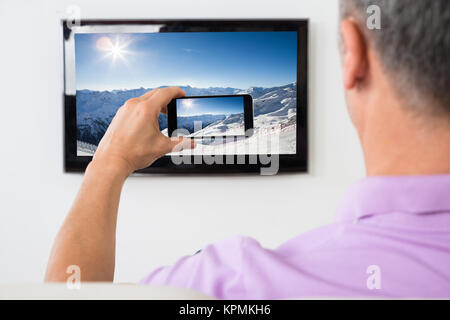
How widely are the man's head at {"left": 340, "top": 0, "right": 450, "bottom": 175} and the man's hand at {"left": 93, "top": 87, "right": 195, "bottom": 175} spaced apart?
350 millimetres

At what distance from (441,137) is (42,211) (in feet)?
6.77

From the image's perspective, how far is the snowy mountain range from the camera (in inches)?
84.1

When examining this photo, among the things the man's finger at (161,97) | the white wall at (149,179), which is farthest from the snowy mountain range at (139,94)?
the man's finger at (161,97)

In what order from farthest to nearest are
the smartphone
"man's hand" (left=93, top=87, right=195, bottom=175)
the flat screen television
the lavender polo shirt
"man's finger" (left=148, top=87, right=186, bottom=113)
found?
the flat screen television
the smartphone
"man's finger" (left=148, top=87, right=186, bottom=113)
"man's hand" (left=93, top=87, right=195, bottom=175)
the lavender polo shirt

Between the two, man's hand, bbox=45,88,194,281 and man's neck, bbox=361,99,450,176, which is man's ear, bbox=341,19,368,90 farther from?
man's hand, bbox=45,88,194,281

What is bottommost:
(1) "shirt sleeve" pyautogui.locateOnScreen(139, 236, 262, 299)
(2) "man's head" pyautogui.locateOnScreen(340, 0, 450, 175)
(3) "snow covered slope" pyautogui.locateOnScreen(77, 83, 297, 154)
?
(1) "shirt sleeve" pyautogui.locateOnScreen(139, 236, 262, 299)

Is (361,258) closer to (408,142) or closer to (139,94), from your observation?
(408,142)

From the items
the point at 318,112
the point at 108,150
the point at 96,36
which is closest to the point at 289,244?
the point at 108,150

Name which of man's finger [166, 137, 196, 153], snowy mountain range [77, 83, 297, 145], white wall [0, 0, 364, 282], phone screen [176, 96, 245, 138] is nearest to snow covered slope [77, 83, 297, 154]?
snowy mountain range [77, 83, 297, 145]

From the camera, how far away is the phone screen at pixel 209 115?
177cm

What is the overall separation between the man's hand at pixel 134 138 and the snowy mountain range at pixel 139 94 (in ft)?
4.37

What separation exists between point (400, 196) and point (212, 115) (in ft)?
4.82

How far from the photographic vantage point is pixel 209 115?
191 cm

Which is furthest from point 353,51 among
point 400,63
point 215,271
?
point 215,271
